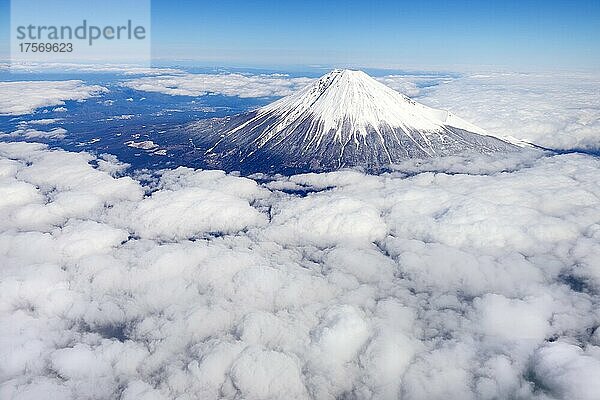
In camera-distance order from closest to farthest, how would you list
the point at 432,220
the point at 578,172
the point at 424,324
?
the point at 424,324 < the point at 432,220 < the point at 578,172

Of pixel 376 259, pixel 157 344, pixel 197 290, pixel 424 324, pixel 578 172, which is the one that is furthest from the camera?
pixel 578 172

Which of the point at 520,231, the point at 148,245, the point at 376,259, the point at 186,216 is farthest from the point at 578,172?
the point at 148,245

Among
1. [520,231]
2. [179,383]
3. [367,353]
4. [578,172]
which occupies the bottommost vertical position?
[179,383]

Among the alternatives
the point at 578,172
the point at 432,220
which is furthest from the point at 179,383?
the point at 578,172

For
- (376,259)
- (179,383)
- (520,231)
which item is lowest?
(179,383)

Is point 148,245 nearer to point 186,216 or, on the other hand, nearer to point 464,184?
point 186,216

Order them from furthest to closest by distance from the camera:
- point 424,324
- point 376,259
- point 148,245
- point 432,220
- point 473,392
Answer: point 432,220 < point 148,245 < point 376,259 < point 424,324 < point 473,392

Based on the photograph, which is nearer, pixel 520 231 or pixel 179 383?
pixel 179 383

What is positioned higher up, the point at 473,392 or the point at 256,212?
the point at 256,212

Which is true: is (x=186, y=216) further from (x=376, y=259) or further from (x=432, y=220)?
(x=432, y=220)
